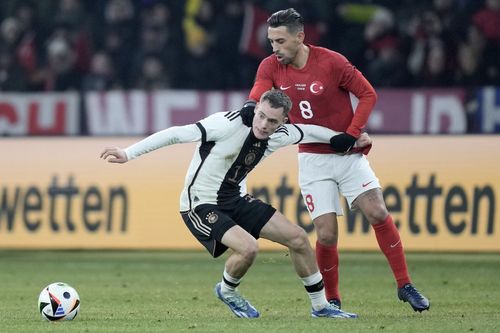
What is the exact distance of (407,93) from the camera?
17.9m

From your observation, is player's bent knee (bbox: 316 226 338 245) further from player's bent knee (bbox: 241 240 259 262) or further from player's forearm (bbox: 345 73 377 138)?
player's bent knee (bbox: 241 240 259 262)

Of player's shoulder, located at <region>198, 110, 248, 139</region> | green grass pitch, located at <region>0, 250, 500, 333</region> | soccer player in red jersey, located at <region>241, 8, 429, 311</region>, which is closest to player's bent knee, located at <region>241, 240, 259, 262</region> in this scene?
green grass pitch, located at <region>0, 250, 500, 333</region>

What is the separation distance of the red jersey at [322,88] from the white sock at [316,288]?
1.13 m

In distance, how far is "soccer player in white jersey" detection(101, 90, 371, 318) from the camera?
8.82 m

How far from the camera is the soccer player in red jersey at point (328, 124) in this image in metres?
9.34

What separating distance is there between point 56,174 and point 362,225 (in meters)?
3.75

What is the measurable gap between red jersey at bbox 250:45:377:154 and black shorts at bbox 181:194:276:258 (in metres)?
0.87

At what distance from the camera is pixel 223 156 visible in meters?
8.97

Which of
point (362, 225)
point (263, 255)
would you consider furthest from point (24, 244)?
point (362, 225)

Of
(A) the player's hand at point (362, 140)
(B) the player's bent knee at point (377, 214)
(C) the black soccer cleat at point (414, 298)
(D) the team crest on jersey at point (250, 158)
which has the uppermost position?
(A) the player's hand at point (362, 140)

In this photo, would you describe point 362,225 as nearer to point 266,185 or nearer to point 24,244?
point 266,185

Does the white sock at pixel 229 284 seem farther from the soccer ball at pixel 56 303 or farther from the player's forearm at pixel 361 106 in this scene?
the player's forearm at pixel 361 106

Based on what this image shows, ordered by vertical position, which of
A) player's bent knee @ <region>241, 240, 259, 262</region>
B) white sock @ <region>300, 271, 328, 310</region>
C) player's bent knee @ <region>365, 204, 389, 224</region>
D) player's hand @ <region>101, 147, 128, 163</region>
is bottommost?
white sock @ <region>300, 271, 328, 310</region>

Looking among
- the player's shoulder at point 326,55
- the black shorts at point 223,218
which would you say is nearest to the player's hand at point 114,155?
the black shorts at point 223,218
